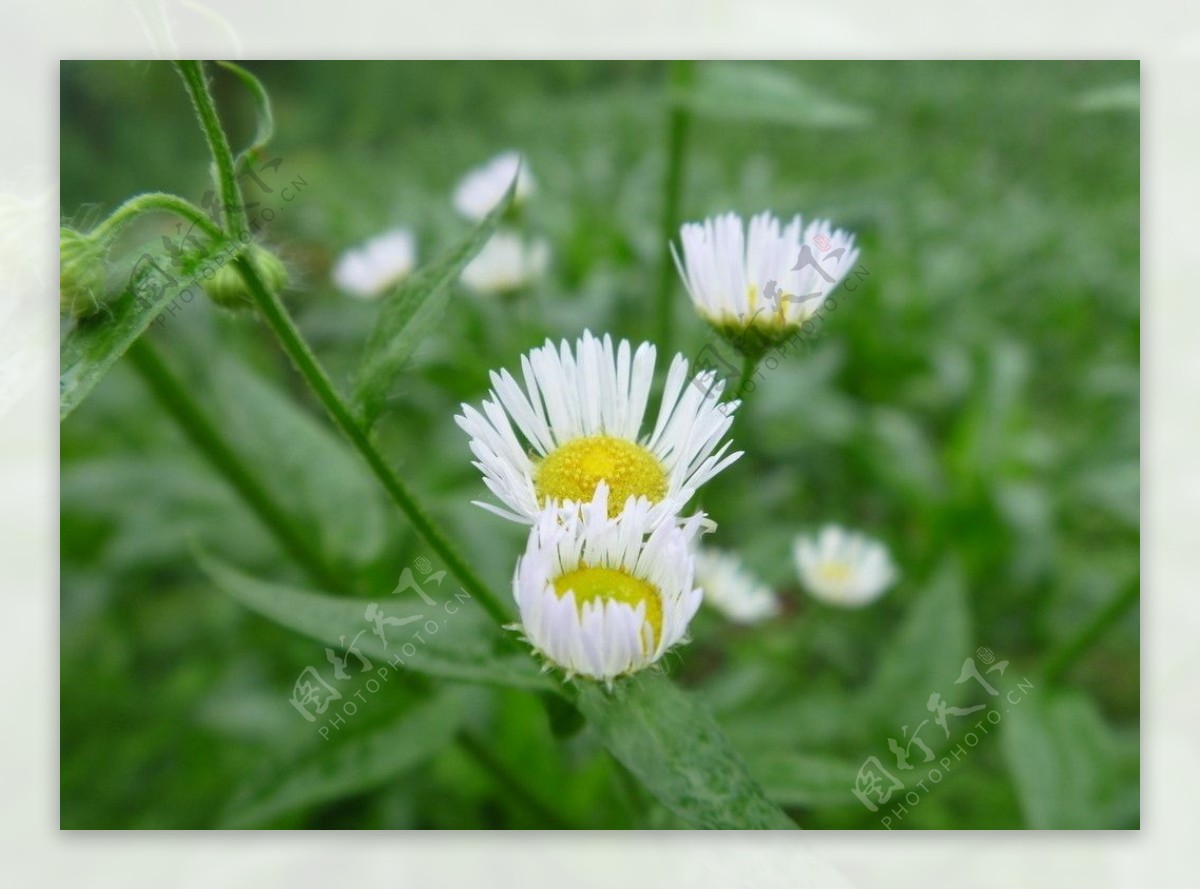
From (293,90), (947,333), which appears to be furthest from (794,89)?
(293,90)

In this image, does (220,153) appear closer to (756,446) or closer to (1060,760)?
(1060,760)

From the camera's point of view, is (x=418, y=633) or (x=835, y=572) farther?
(x=835, y=572)

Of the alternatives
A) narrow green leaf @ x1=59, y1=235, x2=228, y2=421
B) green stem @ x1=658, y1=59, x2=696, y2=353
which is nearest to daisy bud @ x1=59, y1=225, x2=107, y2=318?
narrow green leaf @ x1=59, y1=235, x2=228, y2=421

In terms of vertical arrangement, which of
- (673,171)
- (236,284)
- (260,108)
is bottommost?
(236,284)

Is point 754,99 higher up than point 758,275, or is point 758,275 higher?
point 754,99

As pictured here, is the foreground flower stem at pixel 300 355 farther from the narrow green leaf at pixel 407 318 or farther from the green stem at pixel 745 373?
the green stem at pixel 745 373

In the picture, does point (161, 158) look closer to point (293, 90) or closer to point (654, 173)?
point (293, 90)

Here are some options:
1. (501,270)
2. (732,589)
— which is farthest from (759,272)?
(501,270)
